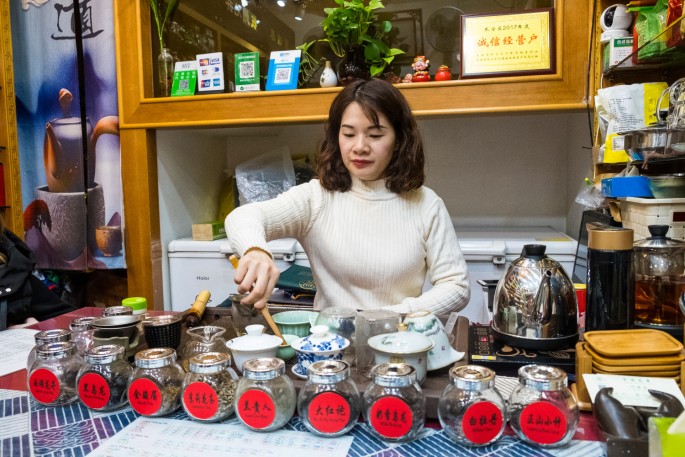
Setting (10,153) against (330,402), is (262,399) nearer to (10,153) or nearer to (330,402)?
(330,402)

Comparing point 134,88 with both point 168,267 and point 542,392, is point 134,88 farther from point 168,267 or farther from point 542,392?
point 542,392

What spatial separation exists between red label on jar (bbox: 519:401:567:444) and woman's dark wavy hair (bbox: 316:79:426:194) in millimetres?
1018

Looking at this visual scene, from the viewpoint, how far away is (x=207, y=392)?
2.65ft

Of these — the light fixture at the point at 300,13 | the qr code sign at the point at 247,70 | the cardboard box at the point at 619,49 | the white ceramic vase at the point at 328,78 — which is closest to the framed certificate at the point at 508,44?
the cardboard box at the point at 619,49

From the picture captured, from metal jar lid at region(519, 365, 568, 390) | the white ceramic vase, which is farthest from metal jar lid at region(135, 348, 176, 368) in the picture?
the white ceramic vase

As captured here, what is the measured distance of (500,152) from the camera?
9.11 ft

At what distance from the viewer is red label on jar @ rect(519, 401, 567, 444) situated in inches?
28.4

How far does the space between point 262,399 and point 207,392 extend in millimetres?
95

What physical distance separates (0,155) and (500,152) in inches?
102

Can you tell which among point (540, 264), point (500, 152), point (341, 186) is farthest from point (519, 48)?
point (540, 264)

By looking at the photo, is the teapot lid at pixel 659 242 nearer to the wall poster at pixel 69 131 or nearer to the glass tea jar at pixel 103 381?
the glass tea jar at pixel 103 381

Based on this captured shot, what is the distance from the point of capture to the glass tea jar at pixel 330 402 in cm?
76

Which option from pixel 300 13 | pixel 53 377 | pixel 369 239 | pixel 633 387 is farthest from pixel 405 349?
pixel 300 13

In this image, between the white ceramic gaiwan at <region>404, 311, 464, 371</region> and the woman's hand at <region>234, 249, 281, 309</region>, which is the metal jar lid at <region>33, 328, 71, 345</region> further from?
the white ceramic gaiwan at <region>404, 311, 464, 371</region>
